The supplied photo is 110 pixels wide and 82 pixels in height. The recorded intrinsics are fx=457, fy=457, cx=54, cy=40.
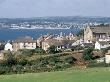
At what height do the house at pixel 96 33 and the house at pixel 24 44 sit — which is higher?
the house at pixel 96 33

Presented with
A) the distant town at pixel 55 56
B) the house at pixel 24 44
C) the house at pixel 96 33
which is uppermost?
the house at pixel 96 33

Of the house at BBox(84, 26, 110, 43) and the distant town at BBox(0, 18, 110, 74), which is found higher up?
the house at BBox(84, 26, 110, 43)

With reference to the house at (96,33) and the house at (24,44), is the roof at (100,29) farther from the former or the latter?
the house at (24,44)

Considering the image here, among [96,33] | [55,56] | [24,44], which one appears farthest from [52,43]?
[55,56]

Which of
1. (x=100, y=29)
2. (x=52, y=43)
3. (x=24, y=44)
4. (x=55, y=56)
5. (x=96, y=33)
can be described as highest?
(x=100, y=29)

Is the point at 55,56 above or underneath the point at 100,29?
underneath

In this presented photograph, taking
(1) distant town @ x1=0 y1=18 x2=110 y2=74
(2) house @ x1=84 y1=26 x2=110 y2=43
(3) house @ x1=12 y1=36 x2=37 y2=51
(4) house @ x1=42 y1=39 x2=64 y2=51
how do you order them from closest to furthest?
(1) distant town @ x1=0 y1=18 x2=110 y2=74, (4) house @ x1=42 y1=39 x2=64 y2=51, (3) house @ x1=12 y1=36 x2=37 y2=51, (2) house @ x1=84 y1=26 x2=110 y2=43

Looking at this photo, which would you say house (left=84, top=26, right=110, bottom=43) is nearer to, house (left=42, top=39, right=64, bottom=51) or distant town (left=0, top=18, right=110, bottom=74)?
distant town (left=0, top=18, right=110, bottom=74)

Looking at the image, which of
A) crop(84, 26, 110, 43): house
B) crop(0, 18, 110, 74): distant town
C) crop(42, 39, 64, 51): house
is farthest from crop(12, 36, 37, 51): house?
crop(84, 26, 110, 43): house

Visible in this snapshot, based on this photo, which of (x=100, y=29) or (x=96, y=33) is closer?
(x=96, y=33)

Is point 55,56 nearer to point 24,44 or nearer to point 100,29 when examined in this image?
point 24,44

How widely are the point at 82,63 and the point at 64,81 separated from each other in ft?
68.2

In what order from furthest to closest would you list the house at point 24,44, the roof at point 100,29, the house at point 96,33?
the roof at point 100,29 < the house at point 96,33 < the house at point 24,44

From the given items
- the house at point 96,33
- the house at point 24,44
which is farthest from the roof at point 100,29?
the house at point 24,44
